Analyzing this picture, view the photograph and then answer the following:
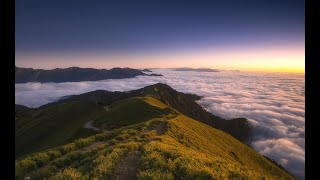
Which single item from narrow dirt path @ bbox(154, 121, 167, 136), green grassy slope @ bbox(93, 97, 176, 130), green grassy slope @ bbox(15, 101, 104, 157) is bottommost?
green grassy slope @ bbox(15, 101, 104, 157)

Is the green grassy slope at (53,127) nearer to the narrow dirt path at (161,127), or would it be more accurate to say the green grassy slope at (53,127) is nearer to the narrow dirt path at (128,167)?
the narrow dirt path at (161,127)

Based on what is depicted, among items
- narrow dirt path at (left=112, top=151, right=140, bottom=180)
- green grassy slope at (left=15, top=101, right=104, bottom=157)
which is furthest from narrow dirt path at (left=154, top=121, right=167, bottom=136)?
green grassy slope at (left=15, top=101, right=104, bottom=157)

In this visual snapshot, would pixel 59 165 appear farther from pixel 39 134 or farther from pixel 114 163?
pixel 39 134

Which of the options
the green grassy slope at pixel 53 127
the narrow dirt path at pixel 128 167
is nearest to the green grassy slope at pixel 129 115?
the green grassy slope at pixel 53 127

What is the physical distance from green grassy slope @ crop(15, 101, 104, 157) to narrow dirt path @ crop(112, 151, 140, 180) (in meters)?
61.3

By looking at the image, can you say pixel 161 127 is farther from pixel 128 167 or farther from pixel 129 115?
pixel 129 115

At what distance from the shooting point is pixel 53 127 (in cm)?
10612

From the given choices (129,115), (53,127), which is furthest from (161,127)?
(53,127)

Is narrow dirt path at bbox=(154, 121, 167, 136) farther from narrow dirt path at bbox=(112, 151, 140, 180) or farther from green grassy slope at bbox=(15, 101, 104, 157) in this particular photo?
green grassy slope at bbox=(15, 101, 104, 157)

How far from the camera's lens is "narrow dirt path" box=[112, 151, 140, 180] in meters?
13.8

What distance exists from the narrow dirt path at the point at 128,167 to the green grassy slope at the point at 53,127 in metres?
61.3

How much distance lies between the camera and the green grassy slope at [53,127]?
8475 centimetres
